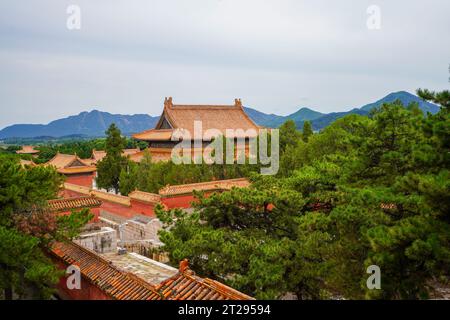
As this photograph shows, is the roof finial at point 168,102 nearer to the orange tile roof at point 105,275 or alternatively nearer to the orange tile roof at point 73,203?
the orange tile roof at point 73,203

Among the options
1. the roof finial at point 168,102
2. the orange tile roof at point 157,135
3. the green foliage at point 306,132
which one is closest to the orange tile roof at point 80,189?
the orange tile roof at point 157,135

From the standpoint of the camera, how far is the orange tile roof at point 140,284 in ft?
16.3

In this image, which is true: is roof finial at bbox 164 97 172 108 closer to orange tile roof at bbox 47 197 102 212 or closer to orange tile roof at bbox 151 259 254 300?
orange tile roof at bbox 47 197 102 212

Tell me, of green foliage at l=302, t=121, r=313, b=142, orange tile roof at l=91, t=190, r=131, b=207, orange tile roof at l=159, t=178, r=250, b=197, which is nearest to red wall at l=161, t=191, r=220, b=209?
orange tile roof at l=159, t=178, r=250, b=197

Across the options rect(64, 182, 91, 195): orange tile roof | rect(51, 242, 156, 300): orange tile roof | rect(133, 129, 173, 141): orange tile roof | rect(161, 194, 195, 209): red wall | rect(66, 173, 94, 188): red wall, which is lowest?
rect(66, 173, 94, 188): red wall

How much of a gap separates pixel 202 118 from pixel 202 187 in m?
15.9

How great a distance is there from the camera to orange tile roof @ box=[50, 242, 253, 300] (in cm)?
498

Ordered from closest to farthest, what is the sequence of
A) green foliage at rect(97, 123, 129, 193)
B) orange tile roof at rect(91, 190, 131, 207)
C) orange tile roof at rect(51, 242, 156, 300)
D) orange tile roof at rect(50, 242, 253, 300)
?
orange tile roof at rect(50, 242, 253, 300)
orange tile roof at rect(51, 242, 156, 300)
orange tile roof at rect(91, 190, 131, 207)
green foliage at rect(97, 123, 129, 193)

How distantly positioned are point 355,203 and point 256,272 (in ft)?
6.95

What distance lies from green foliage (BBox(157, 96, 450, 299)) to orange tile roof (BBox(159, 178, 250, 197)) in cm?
563

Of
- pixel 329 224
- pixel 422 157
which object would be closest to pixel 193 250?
pixel 329 224

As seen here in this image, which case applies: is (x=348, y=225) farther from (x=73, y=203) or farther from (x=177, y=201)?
(x=177, y=201)

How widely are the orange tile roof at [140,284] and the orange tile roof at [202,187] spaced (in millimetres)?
7010
